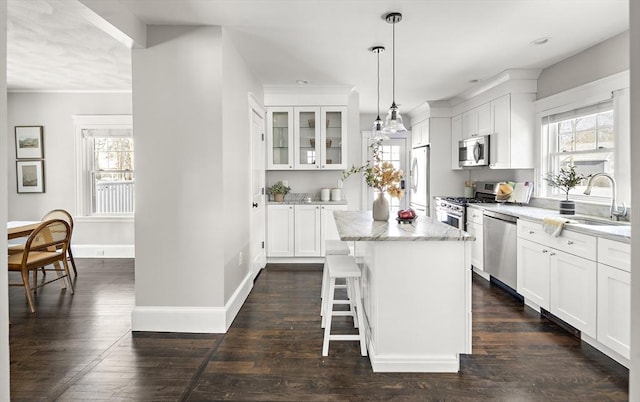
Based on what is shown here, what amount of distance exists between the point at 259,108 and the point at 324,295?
8.42 ft

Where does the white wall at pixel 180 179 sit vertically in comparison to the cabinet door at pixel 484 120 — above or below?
below

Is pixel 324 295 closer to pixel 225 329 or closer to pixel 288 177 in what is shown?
pixel 225 329

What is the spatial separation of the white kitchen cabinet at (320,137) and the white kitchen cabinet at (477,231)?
1.84 meters

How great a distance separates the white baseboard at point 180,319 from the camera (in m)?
3.15

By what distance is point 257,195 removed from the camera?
4.88 metres

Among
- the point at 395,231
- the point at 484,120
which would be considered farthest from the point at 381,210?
the point at 484,120

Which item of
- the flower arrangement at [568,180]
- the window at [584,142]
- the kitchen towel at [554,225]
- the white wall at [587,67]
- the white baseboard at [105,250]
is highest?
the white wall at [587,67]

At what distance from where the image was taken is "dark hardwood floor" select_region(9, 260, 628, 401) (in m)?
2.23

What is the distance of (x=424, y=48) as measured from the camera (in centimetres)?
375

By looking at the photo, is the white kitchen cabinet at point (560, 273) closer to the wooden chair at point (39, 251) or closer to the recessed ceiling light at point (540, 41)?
the recessed ceiling light at point (540, 41)

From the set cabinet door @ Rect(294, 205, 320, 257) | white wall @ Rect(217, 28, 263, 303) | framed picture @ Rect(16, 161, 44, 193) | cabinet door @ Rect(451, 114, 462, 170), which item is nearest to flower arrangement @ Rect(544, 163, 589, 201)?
cabinet door @ Rect(451, 114, 462, 170)

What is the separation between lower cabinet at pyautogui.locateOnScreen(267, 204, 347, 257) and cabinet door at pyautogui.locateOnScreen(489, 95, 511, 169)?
7.16 feet

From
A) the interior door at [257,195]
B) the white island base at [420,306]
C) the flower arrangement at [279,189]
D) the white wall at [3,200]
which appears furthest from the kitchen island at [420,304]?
the flower arrangement at [279,189]

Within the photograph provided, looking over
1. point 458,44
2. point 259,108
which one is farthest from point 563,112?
point 259,108
